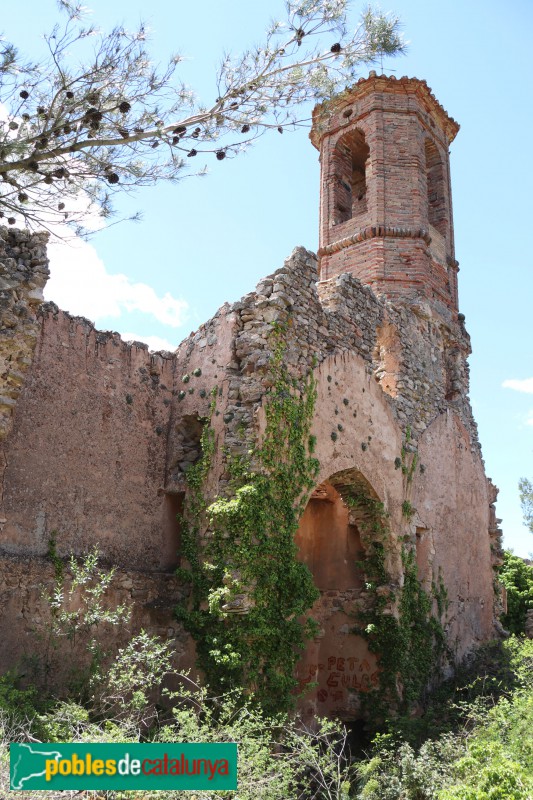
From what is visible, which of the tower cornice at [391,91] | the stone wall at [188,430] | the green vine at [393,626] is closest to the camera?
the stone wall at [188,430]

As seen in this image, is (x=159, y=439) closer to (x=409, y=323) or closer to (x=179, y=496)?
(x=179, y=496)

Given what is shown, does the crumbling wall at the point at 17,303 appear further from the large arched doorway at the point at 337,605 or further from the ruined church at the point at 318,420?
the large arched doorway at the point at 337,605

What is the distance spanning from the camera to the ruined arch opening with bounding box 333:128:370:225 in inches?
562

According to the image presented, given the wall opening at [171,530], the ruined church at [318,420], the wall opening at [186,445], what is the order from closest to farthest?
the ruined church at [318,420] → the wall opening at [171,530] → the wall opening at [186,445]

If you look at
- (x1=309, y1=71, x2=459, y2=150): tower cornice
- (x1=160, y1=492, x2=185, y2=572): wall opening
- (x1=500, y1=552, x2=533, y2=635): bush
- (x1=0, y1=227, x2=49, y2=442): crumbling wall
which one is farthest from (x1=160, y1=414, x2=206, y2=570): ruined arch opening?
(x1=500, y1=552, x2=533, y2=635): bush

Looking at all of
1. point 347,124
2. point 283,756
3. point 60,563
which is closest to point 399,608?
point 283,756

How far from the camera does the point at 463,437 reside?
493 inches

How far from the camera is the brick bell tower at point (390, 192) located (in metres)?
12.8

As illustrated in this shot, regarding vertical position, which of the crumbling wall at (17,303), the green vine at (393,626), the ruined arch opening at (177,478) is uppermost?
the crumbling wall at (17,303)

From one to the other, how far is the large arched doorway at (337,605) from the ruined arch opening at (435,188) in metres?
6.61

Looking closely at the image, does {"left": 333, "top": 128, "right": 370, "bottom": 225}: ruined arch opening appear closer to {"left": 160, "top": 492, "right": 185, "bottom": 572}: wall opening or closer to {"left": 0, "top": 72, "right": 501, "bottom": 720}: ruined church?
{"left": 0, "top": 72, "right": 501, "bottom": 720}: ruined church

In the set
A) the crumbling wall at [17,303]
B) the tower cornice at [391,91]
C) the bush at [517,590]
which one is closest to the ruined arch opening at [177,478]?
the crumbling wall at [17,303]

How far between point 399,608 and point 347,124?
31.7 ft

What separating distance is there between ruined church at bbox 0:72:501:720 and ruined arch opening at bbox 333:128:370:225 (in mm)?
231
